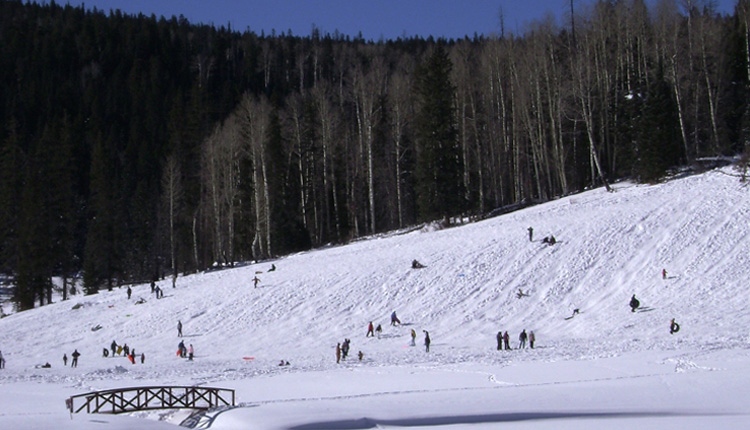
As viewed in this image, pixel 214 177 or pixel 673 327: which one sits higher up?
pixel 214 177

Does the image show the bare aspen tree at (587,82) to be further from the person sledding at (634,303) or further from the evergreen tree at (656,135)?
the person sledding at (634,303)

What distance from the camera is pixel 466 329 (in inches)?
1331

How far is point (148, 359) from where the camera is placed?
33.6 metres

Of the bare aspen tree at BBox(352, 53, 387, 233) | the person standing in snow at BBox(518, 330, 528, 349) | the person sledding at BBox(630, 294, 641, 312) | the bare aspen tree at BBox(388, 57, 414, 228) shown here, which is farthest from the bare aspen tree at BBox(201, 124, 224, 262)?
the person sledding at BBox(630, 294, 641, 312)

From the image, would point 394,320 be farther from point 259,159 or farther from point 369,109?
point 259,159

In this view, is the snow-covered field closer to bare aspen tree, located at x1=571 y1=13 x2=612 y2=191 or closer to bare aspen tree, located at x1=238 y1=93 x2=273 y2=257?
bare aspen tree, located at x1=571 y1=13 x2=612 y2=191

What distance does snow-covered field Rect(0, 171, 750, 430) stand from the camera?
1689 cm

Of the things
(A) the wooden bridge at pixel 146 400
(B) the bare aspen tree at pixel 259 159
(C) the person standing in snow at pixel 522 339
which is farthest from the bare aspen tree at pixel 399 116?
(A) the wooden bridge at pixel 146 400

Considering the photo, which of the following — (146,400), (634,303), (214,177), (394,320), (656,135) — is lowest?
(146,400)

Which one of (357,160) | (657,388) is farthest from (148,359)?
(357,160)

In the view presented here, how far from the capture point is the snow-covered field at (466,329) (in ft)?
55.4

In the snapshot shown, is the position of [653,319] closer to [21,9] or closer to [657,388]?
[657,388]

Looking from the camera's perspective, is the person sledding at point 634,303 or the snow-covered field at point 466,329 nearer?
the snow-covered field at point 466,329

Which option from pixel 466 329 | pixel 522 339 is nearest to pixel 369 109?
pixel 466 329
